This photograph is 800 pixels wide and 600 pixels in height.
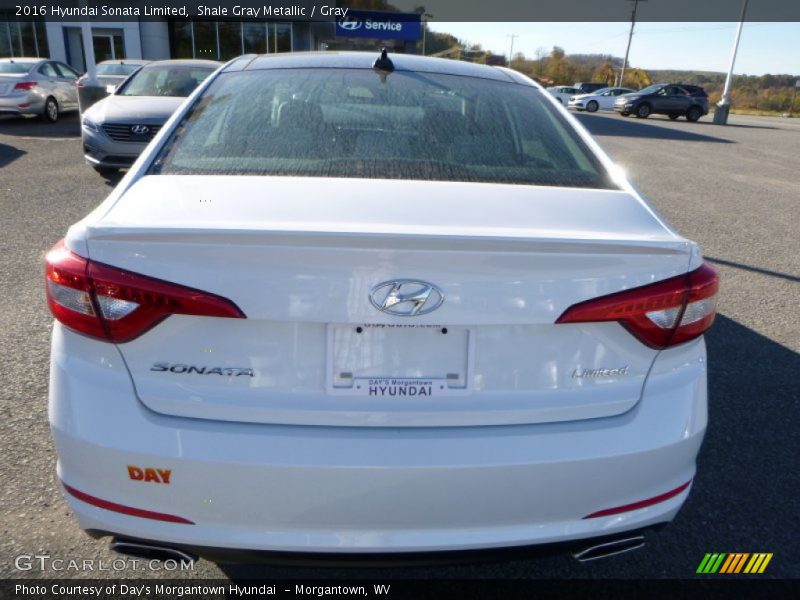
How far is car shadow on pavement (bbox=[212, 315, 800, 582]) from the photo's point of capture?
2348 mm

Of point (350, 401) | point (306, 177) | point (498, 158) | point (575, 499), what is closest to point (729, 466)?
point (575, 499)

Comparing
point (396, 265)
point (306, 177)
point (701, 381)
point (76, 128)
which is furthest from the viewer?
point (76, 128)

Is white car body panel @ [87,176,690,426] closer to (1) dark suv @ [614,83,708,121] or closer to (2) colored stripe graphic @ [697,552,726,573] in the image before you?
(2) colored stripe graphic @ [697,552,726,573]

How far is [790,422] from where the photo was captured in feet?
11.0

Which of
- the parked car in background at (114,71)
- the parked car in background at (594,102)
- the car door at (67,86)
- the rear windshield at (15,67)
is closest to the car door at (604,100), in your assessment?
the parked car in background at (594,102)

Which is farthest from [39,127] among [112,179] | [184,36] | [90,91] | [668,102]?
[668,102]

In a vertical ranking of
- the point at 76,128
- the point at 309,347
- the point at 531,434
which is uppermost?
the point at 309,347

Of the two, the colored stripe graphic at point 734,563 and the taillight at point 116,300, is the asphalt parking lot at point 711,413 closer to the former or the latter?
the colored stripe graphic at point 734,563

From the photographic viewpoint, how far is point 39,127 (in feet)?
50.3

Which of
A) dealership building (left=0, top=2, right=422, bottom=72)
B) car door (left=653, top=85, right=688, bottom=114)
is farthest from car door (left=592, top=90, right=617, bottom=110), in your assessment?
dealership building (left=0, top=2, right=422, bottom=72)

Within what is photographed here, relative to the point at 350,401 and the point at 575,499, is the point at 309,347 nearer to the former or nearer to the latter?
the point at 350,401

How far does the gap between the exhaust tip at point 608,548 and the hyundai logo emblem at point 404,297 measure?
2.82ft

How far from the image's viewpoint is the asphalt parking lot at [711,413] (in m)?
2.38

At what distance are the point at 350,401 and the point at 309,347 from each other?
0.58 feet
